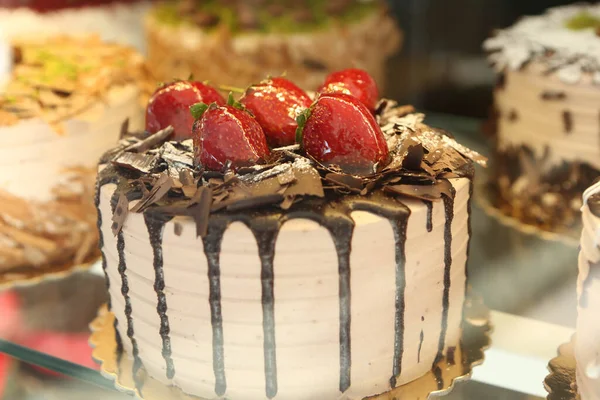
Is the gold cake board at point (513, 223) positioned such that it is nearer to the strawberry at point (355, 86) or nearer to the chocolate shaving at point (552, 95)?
the chocolate shaving at point (552, 95)

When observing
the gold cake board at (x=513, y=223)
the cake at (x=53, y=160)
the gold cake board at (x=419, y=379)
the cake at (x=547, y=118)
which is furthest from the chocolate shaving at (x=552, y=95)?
the cake at (x=53, y=160)

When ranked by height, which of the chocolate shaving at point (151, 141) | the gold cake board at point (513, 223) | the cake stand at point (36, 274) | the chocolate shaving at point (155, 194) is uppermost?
the chocolate shaving at point (151, 141)

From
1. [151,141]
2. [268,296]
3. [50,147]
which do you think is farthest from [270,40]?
[268,296]

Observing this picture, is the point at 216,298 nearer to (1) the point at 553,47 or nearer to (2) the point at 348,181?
(2) the point at 348,181

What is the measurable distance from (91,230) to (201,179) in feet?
2.66

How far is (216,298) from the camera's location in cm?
129

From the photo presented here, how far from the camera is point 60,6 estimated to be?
111 inches

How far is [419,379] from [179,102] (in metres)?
0.71

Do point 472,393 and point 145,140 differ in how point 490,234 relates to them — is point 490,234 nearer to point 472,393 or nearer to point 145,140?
point 472,393

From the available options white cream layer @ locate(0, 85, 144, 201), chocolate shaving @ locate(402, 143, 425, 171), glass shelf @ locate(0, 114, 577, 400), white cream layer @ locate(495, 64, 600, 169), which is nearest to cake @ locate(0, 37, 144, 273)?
white cream layer @ locate(0, 85, 144, 201)

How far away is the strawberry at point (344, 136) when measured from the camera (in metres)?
1.33

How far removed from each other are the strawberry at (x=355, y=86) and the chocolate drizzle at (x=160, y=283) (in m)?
0.45

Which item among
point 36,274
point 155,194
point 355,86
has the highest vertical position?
point 355,86

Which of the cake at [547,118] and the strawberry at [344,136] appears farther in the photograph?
the cake at [547,118]
